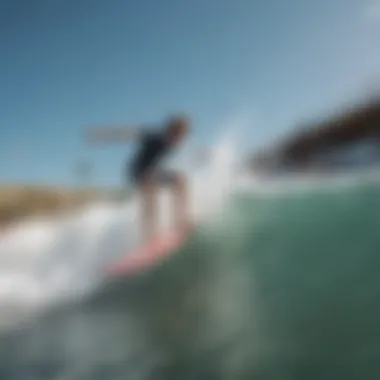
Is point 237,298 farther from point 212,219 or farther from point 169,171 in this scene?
point 169,171

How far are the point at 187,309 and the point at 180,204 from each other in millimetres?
323

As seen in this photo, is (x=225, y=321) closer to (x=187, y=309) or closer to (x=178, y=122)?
(x=187, y=309)

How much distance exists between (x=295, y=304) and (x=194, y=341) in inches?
13.9

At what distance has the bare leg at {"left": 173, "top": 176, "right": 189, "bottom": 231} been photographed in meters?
1.77

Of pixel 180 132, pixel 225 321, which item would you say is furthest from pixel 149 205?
pixel 225 321

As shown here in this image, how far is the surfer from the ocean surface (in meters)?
0.08

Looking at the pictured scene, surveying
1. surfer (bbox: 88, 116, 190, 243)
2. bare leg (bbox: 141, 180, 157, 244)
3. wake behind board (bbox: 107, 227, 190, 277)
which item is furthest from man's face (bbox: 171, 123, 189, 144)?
wake behind board (bbox: 107, 227, 190, 277)

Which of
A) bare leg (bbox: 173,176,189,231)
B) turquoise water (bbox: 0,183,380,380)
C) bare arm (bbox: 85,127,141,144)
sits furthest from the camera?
bare leg (bbox: 173,176,189,231)

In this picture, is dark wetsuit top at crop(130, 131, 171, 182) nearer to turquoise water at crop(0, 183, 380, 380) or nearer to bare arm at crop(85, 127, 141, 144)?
bare arm at crop(85, 127, 141, 144)

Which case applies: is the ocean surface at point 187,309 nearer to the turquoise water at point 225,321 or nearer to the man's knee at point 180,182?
the turquoise water at point 225,321

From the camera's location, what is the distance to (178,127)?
156 cm

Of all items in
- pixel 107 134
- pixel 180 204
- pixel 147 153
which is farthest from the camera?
pixel 180 204

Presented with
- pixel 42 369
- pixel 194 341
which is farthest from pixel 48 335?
pixel 194 341

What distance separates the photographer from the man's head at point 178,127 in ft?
5.10
